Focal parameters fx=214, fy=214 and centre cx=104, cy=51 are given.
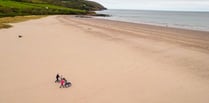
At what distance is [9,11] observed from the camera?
57.6m

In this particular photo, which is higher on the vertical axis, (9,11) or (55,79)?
(9,11)

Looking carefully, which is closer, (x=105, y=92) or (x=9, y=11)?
(x=105, y=92)

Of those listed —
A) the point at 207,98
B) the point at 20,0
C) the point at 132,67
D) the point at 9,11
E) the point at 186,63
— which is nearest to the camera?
the point at 207,98

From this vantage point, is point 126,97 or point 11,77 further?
point 11,77

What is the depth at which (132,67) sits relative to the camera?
39.9 feet

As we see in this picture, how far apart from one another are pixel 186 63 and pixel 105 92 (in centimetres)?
669

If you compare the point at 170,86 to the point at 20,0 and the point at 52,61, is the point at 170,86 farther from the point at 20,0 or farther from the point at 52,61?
the point at 20,0

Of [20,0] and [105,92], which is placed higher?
[20,0]

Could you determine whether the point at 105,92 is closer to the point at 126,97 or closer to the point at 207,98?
the point at 126,97

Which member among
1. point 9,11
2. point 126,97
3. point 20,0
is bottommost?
point 126,97

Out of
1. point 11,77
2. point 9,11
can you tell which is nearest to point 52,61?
point 11,77

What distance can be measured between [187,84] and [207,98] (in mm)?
1437

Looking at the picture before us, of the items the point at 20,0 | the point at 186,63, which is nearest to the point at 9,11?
the point at 20,0

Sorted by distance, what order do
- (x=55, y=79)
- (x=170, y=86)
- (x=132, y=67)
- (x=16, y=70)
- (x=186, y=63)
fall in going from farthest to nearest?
(x=186, y=63) < (x=132, y=67) < (x=16, y=70) < (x=55, y=79) < (x=170, y=86)
